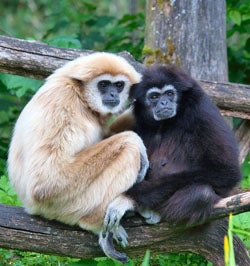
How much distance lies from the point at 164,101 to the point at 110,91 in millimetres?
497

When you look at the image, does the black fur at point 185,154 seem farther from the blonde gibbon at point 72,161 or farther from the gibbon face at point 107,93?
the blonde gibbon at point 72,161

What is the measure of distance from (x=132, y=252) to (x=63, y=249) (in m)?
0.59

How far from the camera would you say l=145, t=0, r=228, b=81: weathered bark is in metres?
7.21

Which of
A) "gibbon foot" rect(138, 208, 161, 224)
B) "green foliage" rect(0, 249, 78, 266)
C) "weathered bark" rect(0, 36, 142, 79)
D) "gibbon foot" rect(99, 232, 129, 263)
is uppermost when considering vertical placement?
"weathered bark" rect(0, 36, 142, 79)

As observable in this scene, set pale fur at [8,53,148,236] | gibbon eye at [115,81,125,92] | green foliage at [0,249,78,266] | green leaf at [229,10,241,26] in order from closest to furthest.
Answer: pale fur at [8,53,148,236] → gibbon eye at [115,81,125,92] → green foliage at [0,249,78,266] → green leaf at [229,10,241,26]

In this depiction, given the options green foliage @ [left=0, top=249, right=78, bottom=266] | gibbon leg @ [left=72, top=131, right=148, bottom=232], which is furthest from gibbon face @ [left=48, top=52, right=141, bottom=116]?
green foliage @ [left=0, top=249, right=78, bottom=266]

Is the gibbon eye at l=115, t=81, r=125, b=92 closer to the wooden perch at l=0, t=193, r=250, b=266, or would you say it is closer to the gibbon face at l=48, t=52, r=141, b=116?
the gibbon face at l=48, t=52, r=141, b=116

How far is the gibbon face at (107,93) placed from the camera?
553 cm

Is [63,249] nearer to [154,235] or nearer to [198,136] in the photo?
[154,235]

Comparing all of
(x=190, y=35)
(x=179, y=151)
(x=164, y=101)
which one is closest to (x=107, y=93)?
(x=164, y=101)

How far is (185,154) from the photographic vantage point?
18.2 feet

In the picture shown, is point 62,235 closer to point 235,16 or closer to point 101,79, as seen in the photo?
point 101,79

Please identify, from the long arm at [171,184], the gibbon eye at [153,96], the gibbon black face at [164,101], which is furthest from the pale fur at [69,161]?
the gibbon eye at [153,96]

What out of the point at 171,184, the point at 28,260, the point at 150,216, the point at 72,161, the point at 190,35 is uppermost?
the point at 190,35
